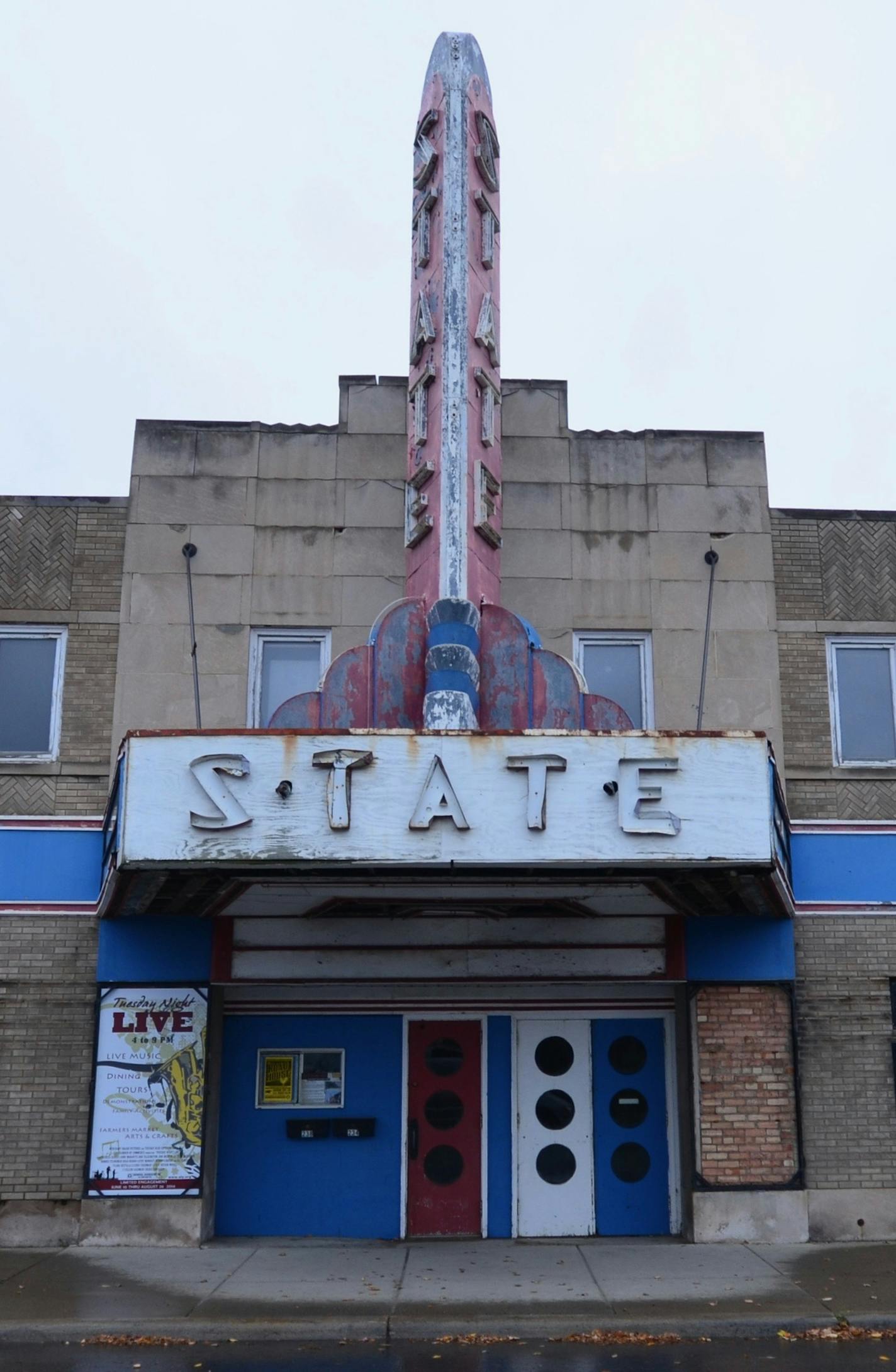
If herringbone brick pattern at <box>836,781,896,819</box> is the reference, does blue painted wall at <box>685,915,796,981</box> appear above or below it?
below

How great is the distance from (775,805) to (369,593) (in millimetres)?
5110

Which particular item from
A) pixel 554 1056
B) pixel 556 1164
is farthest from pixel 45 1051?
pixel 556 1164

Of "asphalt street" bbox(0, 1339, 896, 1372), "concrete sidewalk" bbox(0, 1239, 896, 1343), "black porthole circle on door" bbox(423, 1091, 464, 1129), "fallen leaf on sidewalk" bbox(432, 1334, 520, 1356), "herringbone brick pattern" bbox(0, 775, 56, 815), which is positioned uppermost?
"herringbone brick pattern" bbox(0, 775, 56, 815)

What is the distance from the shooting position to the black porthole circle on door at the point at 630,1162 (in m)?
14.4

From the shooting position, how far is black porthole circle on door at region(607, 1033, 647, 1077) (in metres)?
14.6

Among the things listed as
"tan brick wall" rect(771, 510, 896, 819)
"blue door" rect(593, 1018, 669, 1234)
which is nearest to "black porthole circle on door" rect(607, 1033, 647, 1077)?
"blue door" rect(593, 1018, 669, 1234)

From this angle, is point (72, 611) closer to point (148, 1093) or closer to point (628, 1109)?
point (148, 1093)

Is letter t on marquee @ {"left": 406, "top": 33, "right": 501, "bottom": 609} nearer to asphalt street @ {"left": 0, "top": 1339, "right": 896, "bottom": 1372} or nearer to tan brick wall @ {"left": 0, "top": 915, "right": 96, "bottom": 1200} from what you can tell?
tan brick wall @ {"left": 0, "top": 915, "right": 96, "bottom": 1200}

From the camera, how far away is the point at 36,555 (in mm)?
15195

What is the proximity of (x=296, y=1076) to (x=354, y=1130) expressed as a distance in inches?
31.0

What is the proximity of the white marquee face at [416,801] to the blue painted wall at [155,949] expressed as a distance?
353 centimetres

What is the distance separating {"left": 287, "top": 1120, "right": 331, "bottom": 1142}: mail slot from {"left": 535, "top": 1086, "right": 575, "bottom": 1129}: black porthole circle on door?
210 cm

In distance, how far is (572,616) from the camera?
49.4 feet

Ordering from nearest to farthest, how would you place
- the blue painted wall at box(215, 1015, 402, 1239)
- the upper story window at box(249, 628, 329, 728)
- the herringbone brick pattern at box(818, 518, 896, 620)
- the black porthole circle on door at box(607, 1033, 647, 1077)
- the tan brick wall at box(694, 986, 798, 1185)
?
1. the tan brick wall at box(694, 986, 798, 1185)
2. the blue painted wall at box(215, 1015, 402, 1239)
3. the black porthole circle on door at box(607, 1033, 647, 1077)
4. the upper story window at box(249, 628, 329, 728)
5. the herringbone brick pattern at box(818, 518, 896, 620)
